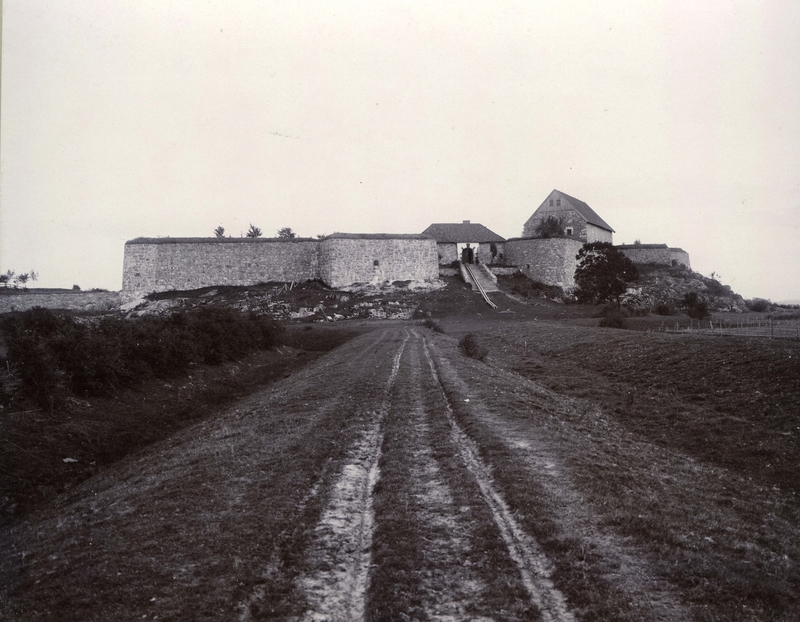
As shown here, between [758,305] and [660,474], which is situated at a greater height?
[758,305]

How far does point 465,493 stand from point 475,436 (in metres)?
3.02

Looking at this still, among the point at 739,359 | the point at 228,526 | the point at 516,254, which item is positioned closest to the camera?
the point at 228,526

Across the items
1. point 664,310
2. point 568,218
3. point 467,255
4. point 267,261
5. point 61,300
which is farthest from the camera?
point 568,218

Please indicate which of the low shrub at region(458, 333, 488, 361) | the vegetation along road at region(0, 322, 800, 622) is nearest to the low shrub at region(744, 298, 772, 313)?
the low shrub at region(458, 333, 488, 361)

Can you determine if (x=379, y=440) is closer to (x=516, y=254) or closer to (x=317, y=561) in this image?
(x=317, y=561)

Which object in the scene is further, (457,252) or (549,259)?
(457,252)

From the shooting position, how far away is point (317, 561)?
18.6 feet

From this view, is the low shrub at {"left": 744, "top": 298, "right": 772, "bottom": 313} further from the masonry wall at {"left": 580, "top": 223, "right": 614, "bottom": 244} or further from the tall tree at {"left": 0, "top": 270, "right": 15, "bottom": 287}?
the tall tree at {"left": 0, "top": 270, "right": 15, "bottom": 287}

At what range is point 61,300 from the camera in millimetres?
50406

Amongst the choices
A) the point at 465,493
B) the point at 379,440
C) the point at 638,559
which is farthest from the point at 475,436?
the point at 638,559

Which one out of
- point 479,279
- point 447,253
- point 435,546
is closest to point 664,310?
point 479,279

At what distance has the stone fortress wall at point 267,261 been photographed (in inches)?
2060

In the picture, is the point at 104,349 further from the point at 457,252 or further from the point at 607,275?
the point at 457,252

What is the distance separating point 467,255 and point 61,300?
39975 mm
